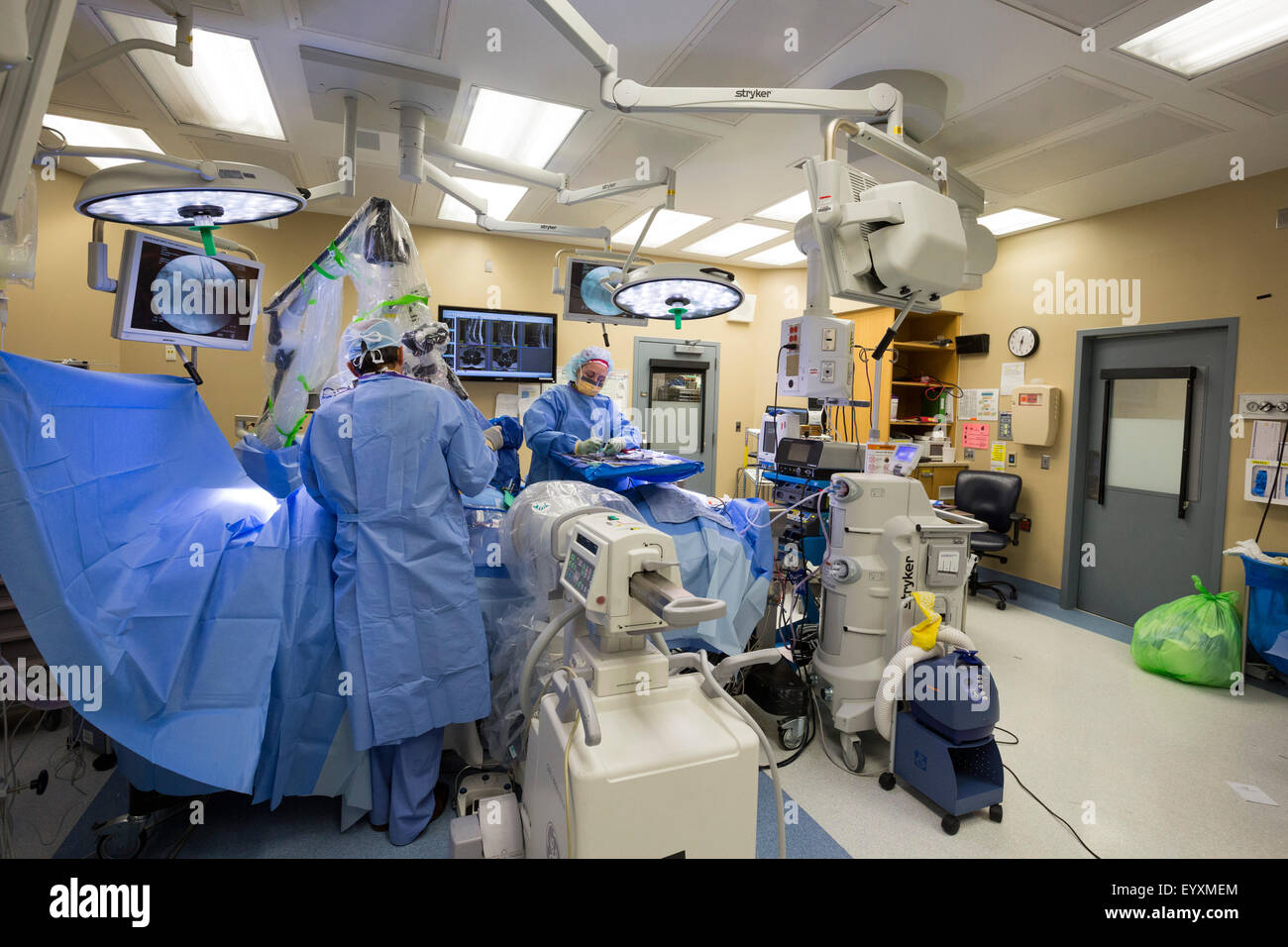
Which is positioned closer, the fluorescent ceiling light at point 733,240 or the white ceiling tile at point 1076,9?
the white ceiling tile at point 1076,9

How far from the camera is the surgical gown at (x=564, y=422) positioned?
3.13 m

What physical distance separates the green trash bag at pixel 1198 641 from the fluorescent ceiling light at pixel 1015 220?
8.95 ft

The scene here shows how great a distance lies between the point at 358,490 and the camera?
191 cm

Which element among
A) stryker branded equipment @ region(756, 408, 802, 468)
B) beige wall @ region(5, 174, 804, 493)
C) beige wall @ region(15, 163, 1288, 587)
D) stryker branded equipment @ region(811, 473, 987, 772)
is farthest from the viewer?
beige wall @ region(5, 174, 804, 493)

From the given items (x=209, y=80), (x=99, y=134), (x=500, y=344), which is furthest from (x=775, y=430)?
(x=99, y=134)

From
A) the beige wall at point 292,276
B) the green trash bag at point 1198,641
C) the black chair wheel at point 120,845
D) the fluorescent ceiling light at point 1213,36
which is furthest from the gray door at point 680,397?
the black chair wheel at point 120,845

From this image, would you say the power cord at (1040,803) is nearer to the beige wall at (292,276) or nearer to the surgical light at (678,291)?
the surgical light at (678,291)

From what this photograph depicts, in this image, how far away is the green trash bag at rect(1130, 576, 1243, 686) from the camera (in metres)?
3.29

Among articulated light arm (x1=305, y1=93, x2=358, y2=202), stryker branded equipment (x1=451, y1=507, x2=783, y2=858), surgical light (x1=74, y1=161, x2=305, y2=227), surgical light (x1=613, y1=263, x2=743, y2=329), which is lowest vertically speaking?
stryker branded equipment (x1=451, y1=507, x2=783, y2=858)

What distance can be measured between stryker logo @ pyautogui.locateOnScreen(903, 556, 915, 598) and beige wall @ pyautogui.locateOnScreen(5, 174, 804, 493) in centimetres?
390

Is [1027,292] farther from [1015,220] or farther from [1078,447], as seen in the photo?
[1078,447]

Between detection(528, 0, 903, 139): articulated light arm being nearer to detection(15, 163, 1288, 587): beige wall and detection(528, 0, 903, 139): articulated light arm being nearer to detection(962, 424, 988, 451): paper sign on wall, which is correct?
detection(15, 163, 1288, 587): beige wall

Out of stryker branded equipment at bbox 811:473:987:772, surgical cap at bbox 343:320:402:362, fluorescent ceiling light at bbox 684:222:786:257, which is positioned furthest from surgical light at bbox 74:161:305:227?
fluorescent ceiling light at bbox 684:222:786:257
